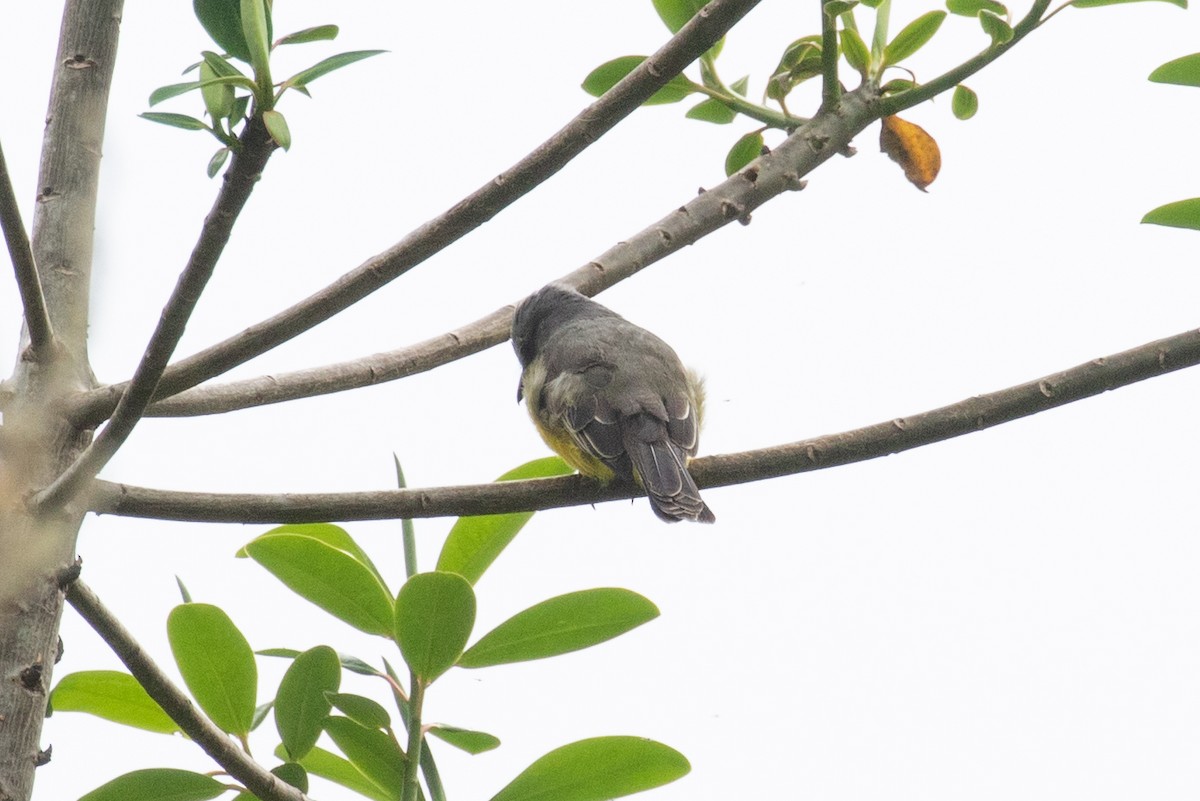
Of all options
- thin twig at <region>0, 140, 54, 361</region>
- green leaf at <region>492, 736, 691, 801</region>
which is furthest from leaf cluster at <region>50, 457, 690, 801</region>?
thin twig at <region>0, 140, 54, 361</region>

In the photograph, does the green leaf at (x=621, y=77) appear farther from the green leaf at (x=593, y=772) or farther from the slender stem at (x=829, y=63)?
the green leaf at (x=593, y=772)

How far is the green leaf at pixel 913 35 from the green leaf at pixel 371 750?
5.86ft

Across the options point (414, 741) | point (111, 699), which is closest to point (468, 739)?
point (414, 741)

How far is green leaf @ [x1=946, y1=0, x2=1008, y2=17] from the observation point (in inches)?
93.4

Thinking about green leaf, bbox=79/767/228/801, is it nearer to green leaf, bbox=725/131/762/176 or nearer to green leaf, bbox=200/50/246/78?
green leaf, bbox=200/50/246/78

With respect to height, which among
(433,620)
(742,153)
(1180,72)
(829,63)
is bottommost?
(433,620)

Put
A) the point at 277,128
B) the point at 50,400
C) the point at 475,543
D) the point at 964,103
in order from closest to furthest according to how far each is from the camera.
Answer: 1. the point at 277,128
2. the point at 50,400
3. the point at 475,543
4. the point at 964,103

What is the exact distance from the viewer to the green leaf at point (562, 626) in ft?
6.42

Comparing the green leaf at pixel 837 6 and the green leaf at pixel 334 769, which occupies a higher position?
the green leaf at pixel 837 6

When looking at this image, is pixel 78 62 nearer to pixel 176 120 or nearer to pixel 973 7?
pixel 176 120

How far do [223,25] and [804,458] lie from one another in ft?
3.91

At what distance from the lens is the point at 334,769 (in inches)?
80.6

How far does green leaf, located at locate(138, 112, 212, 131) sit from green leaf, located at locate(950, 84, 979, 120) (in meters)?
1.83

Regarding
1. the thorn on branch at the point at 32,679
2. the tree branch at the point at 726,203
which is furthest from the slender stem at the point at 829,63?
the thorn on branch at the point at 32,679
